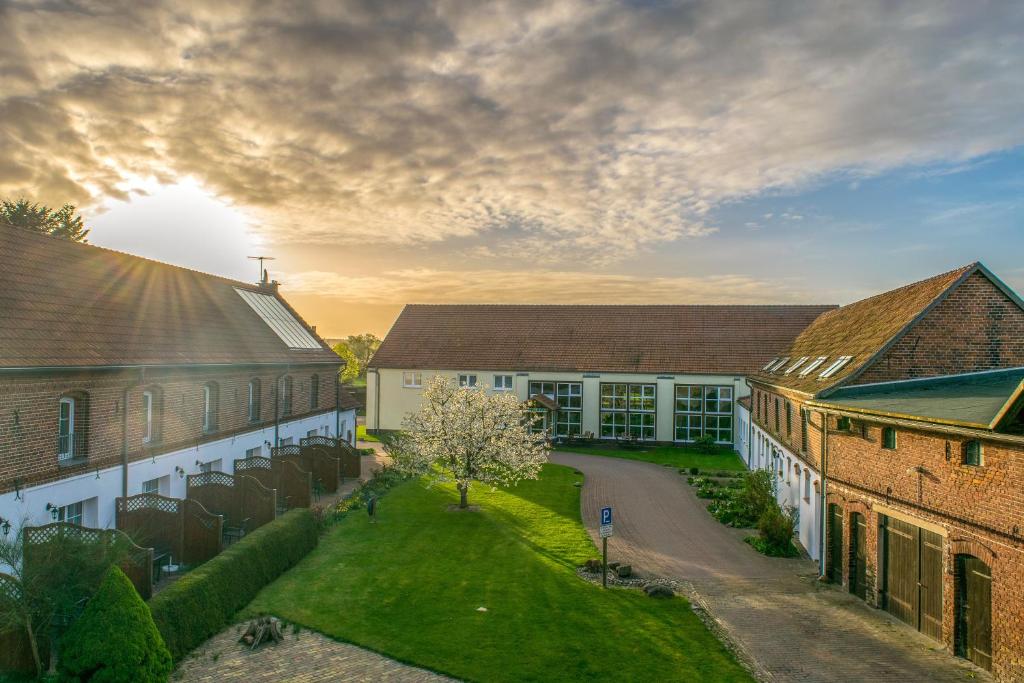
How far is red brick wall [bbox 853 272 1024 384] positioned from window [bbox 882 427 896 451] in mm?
2924

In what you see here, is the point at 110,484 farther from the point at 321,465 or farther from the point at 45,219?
the point at 45,219

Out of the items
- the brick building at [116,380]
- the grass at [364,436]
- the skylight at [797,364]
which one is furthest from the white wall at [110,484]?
the skylight at [797,364]

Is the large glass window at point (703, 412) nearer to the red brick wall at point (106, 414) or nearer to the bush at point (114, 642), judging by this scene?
the red brick wall at point (106, 414)

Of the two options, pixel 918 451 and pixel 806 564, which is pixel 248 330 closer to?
pixel 806 564

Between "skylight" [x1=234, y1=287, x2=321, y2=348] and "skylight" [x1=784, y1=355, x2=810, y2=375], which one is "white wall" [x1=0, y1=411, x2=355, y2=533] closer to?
"skylight" [x1=234, y1=287, x2=321, y2=348]

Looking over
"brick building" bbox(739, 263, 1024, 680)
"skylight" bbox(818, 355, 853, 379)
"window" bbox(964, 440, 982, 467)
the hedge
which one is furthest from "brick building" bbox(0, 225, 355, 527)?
"skylight" bbox(818, 355, 853, 379)

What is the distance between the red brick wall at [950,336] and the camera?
1781 centimetres

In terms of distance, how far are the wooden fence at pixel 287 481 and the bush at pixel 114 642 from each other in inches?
474

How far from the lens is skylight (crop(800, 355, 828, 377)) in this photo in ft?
75.8

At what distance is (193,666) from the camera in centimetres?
1207

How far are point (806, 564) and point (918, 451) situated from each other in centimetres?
665

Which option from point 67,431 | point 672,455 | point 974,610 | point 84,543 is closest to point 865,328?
point 974,610

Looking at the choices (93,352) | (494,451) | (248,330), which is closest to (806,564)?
(494,451)

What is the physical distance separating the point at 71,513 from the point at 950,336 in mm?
23431
